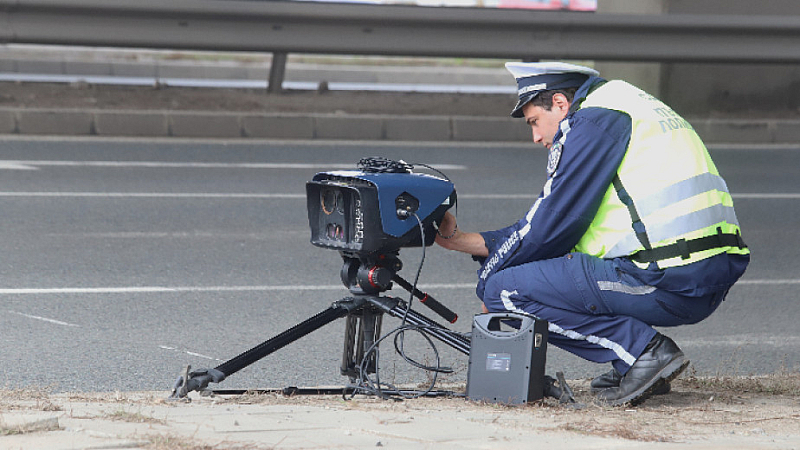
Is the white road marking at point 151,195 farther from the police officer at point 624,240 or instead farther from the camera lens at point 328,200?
the police officer at point 624,240

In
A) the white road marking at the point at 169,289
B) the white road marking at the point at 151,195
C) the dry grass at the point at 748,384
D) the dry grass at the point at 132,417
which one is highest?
the white road marking at the point at 151,195

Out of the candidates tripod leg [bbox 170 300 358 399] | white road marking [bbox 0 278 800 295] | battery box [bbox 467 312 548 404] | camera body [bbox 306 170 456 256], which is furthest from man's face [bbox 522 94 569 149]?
white road marking [bbox 0 278 800 295]

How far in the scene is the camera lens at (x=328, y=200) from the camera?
393 centimetres

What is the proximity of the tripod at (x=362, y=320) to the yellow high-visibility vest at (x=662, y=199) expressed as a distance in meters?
0.72

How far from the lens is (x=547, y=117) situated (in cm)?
404

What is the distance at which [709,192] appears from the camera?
3797mm

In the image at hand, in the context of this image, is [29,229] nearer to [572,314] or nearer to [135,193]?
[135,193]

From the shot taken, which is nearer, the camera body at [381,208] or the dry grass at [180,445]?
the dry grass at [180,445]

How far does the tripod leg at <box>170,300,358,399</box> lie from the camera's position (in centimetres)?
380

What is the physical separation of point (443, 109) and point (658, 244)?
950 cm

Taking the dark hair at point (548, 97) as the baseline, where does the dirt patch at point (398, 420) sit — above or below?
below

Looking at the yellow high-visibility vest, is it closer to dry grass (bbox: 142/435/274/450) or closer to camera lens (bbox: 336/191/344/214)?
camera lens (bbox: 336/191/344/214)

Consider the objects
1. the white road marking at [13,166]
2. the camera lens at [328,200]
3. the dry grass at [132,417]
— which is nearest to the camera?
the dry grass at [132,417]

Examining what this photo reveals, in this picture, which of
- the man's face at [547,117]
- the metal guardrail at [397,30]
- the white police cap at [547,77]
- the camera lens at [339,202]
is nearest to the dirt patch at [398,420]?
the camera lens at [339,202]
